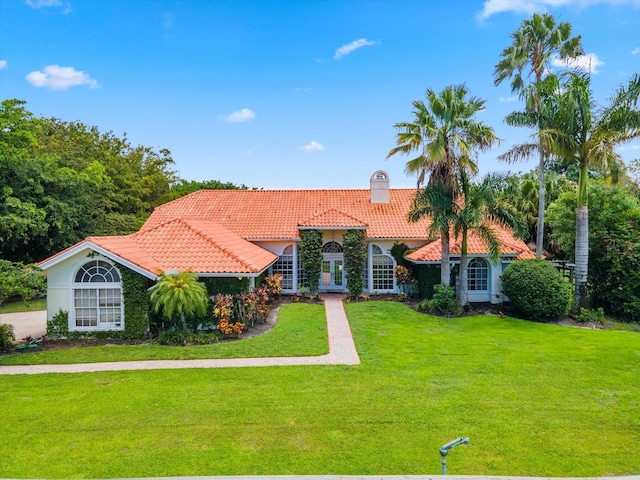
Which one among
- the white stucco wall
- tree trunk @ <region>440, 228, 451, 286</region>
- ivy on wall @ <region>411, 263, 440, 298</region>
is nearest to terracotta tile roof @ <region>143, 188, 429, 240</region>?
ivy on wall @ <region>411, 263, 440, 298</region>

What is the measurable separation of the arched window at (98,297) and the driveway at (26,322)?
9.22 feet

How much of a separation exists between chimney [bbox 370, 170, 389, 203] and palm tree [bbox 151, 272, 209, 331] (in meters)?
16.4

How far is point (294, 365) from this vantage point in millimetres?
12367

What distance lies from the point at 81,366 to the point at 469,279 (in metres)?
19.5

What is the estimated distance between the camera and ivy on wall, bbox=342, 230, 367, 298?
74.0ft

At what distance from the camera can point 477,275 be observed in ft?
72.1

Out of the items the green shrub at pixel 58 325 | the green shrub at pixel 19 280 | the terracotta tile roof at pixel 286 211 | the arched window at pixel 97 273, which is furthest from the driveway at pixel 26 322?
the terracotta tile roof at pixel 286 211

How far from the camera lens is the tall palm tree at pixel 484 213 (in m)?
18.4

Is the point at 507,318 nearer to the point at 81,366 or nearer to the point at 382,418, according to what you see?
the point at 382,418

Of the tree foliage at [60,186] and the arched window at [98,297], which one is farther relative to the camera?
the tree foliage at [60,186]

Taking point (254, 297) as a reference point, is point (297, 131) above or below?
above

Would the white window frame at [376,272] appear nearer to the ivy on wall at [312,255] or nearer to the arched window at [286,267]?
the ivy on wall at [312,255]

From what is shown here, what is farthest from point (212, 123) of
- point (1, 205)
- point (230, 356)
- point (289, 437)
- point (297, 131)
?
point (289, 437)

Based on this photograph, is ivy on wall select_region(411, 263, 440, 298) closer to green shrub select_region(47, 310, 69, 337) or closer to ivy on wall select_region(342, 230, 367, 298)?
ivy on wall select_region(342, 230, 367, 298)
